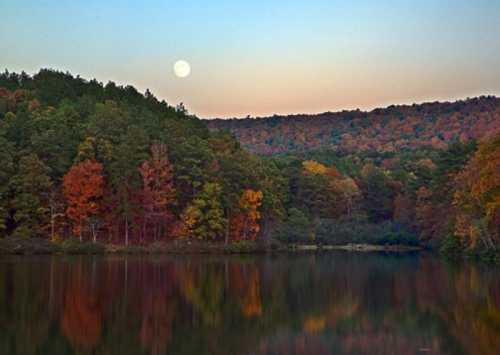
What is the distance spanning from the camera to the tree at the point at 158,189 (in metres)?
55.5

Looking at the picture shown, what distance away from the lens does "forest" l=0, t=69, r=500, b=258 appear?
5091 centimetres

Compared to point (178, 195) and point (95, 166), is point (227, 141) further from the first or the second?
point (95, 166)

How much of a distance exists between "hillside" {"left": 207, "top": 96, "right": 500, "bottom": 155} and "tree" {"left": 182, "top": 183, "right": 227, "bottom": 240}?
43.2 m

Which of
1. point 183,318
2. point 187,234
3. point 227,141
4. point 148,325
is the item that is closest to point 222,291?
point 183,318

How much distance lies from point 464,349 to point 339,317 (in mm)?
4968

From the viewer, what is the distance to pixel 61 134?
56594mm

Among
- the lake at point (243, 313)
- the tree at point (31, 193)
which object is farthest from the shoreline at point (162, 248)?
the lake at point (243, 313)

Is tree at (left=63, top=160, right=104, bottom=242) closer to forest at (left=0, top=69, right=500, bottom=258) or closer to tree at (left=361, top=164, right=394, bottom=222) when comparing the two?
forest at (left=0, top=69, right=500, bottom=258)

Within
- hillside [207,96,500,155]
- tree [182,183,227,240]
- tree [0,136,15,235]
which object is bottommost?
tree [182,183,227,240]

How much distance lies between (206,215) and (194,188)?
3.58 meters

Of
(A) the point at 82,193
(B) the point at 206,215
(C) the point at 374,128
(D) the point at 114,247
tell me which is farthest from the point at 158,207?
(C) the point at 374,128

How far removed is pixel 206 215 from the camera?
56281 millimetres

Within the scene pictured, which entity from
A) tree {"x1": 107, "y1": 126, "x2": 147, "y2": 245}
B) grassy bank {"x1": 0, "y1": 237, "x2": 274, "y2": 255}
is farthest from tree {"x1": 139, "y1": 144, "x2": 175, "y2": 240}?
grassy bank {"x1": 0, "y1": 237, "x2": 274, "y2": 255}

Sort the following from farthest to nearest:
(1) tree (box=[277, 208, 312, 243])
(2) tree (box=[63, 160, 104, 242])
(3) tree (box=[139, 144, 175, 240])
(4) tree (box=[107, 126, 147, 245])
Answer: (1) tree (box=[277, 208, 312, 243]), (3) tree (box=[139, 144, 175, 240]), (4) tree (box=[107, 126, 147, 245]), (2) tree (box=[63, 160, 104, 242])
